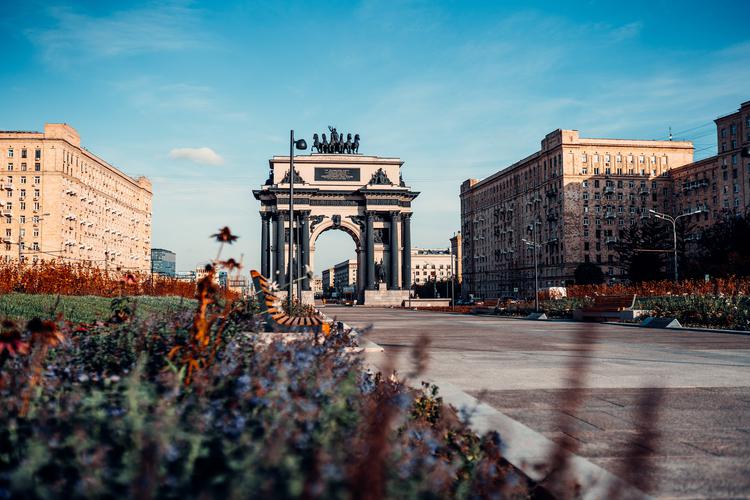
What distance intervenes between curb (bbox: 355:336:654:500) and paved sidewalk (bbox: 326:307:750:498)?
16.1 inches

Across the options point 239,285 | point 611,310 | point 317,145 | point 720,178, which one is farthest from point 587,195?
point 239,285

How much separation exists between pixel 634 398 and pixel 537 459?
3729mm

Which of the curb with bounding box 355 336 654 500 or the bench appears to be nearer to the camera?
the curb with bounding box 355 336 654 500

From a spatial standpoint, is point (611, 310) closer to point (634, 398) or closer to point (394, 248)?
point (634, 398)

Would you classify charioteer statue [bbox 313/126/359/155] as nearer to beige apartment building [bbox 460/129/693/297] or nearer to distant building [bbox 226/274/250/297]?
beige apartment building [bbox 460/129/693/297]

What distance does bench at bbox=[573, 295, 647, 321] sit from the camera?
2892cm

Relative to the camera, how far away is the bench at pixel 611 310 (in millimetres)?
28922

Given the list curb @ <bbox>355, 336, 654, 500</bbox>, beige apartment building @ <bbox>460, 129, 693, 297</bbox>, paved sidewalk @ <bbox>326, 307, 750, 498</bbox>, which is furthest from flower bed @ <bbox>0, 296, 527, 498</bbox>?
beige apartment building @ <bbox>460, 129, 693, 297</bbox>

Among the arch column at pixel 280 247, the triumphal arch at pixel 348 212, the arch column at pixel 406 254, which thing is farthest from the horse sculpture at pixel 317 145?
the arch column at pixel 406 254

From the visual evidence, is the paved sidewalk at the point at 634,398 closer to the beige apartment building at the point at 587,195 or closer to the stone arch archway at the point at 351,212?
the stone arch archway at the point at 351,212

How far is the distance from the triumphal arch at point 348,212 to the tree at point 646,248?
1058 inches

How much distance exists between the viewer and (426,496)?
7.03 ft

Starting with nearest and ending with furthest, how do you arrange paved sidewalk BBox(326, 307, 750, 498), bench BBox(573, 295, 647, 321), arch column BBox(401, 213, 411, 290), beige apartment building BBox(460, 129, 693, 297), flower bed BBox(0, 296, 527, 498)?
flower bed BBox(0, 296, 527, 498)
paved sidewalk BBox(326, 307, 750, 498)
bench BBox(573, 295, 647, 321)
arch column BBox(401, 213, 411, 290)
beige apartment building BBox(460, 129, 693, 297)

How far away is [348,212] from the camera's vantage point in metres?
81.3
